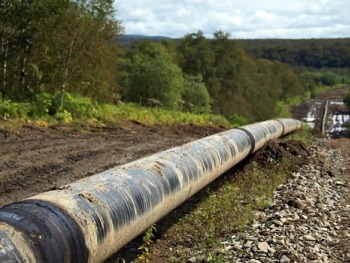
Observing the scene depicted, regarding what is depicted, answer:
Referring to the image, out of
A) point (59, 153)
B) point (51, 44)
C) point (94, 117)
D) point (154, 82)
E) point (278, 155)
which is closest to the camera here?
point (59, 153)

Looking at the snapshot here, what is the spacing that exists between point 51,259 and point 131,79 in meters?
40.6

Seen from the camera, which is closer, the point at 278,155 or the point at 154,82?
the point at 278,155

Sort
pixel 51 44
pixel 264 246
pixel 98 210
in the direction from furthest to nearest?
pixel 51 44, pixel 264 246, pixel 98 210

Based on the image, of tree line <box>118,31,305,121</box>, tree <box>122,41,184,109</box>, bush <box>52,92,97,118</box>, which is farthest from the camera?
tree line <box>118,31,305,121</box>

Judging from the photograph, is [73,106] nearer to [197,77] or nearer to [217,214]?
[217,214]

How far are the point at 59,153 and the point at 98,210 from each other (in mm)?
7588

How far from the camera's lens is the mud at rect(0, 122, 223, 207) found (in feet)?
29.9

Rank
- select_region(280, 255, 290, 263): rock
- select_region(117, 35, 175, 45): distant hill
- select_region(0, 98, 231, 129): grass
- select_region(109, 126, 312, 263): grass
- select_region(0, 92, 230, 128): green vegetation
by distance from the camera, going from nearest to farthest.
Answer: select_region(280, 255, 290, 263): rock < select_region(109, 126, 312, 263): grass < select_region(0, 98, 231, 129): grass < select_region(0, 92, 230, 128): green vegetation < select_region(117, 35, 175, 45): distant hill

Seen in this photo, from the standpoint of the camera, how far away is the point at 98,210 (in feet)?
15.5

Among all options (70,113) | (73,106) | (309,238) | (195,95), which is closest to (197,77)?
(195,95)

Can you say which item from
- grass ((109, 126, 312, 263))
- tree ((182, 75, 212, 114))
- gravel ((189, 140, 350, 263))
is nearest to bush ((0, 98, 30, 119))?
grass ((109, 126, 312, 263))

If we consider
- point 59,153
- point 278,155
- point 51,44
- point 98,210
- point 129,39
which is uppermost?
point 129,39

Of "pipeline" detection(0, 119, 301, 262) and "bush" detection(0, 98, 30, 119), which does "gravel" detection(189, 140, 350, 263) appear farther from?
"bush" detection(0, 98, 30, 119)

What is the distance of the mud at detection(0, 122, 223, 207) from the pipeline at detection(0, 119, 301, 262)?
8.84ft
